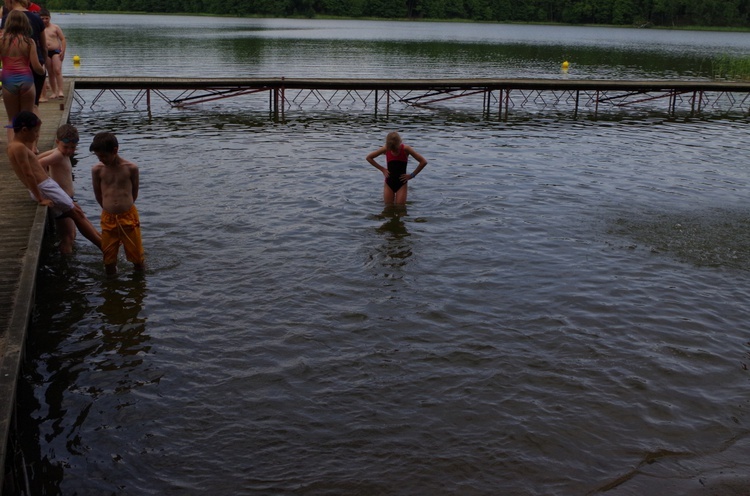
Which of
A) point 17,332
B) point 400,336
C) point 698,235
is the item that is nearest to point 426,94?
point 698,235

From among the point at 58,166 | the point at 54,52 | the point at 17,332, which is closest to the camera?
the point at 17,332

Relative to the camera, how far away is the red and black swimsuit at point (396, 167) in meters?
12.1

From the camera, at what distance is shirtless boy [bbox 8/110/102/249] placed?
8617 mm

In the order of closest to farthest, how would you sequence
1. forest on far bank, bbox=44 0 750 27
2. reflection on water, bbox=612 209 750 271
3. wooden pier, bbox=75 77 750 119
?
reflection on water, bbox=612 209 750 271
wooden pier, bbox=75 77 750 119
forest on far bank, bbox=44 0 750 27

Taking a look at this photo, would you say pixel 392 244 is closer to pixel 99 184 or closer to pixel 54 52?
pixel 99 184

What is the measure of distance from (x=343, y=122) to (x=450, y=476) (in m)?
18.4

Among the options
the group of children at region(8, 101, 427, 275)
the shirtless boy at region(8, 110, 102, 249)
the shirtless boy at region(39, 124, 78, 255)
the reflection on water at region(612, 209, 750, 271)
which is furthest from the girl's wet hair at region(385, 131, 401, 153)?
the shirtless boy at region(8, 110, 102, 249)

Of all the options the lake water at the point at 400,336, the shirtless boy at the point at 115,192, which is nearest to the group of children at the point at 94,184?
the shirtless boy at the point at 115,192

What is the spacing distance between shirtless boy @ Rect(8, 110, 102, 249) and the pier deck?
190mm

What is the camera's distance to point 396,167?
12375 mm

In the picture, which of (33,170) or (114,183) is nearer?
(114,183)

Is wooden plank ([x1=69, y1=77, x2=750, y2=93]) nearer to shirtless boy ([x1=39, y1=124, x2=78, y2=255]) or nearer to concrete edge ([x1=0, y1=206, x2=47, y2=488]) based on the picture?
shirtless boy ([x1=39, y1=124, x2=78, y2=255])

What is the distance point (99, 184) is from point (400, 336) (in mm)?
3946

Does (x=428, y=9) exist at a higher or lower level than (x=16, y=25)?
higher
